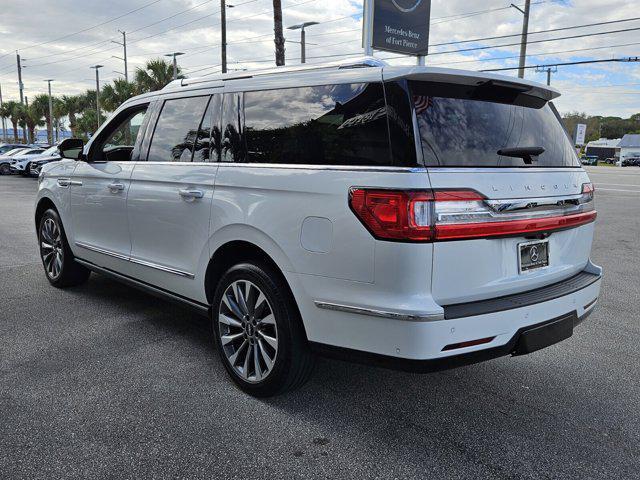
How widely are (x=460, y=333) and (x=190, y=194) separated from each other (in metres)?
1.96

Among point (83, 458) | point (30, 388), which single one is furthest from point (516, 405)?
point (30, 388)

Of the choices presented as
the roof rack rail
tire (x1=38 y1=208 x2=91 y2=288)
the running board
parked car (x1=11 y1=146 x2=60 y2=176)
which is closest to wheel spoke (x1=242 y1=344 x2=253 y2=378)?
the running board

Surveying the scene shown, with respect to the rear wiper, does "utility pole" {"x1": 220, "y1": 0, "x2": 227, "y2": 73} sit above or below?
above

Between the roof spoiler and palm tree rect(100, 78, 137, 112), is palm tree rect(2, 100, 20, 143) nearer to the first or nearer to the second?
palm tree rect(100, 78, 137, 112)

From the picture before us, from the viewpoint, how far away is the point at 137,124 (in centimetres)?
446

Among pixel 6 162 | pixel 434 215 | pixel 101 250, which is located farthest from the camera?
pixel 6 162

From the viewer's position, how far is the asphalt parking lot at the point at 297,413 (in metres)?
2.63

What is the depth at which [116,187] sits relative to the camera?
4367 mm

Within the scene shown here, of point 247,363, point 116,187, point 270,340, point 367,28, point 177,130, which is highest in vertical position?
point 367,28

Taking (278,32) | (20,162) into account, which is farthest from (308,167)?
(20,162)

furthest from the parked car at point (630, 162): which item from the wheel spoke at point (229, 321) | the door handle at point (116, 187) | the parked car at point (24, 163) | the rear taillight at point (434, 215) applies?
the wheel spoke at point (229, 321)

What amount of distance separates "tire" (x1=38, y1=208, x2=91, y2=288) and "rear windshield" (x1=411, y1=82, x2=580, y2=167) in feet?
13.3

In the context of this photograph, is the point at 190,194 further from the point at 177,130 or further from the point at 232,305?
the point at 232,305

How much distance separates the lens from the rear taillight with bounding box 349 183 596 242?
2.47 meters
